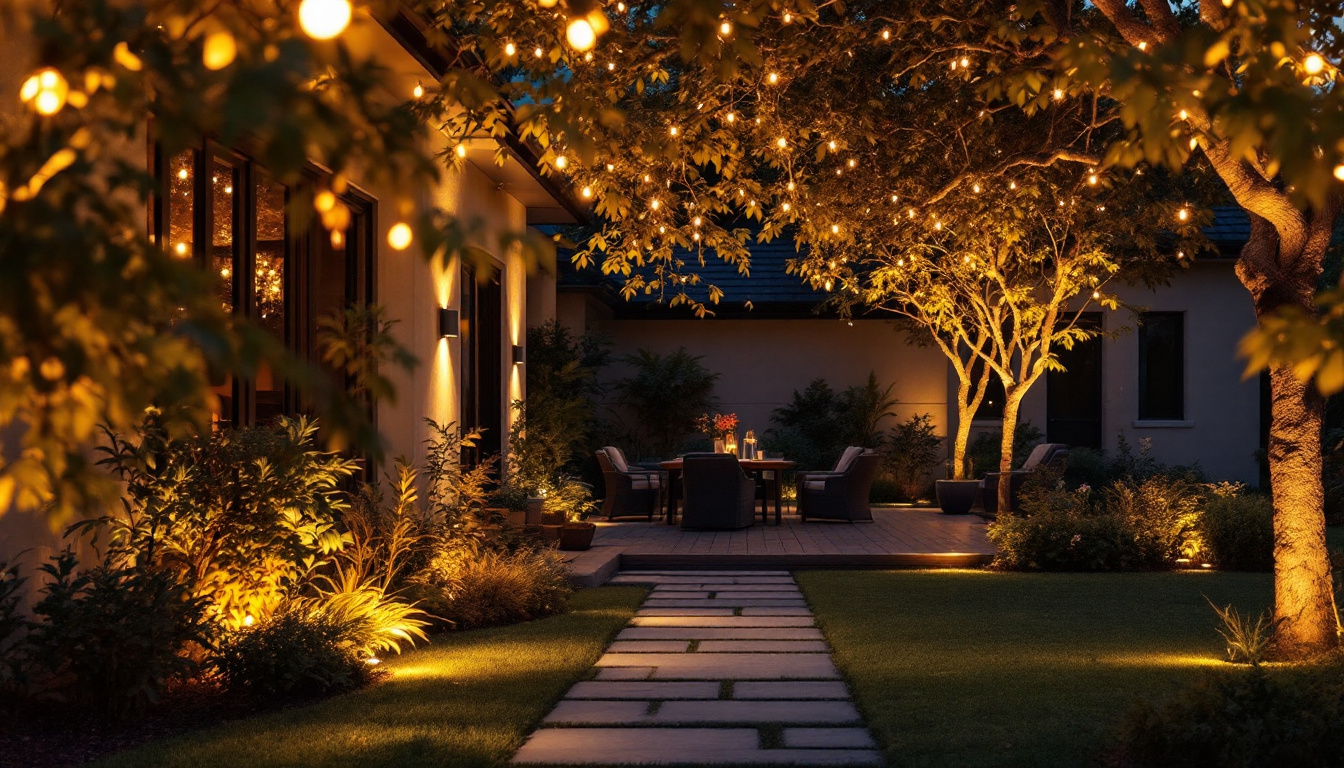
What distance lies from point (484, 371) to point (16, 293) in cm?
1125

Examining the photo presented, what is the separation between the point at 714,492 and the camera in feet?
43.5

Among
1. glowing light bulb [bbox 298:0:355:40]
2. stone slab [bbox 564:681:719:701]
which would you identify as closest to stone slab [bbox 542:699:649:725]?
stone slab [bbox 564:681:719:701]

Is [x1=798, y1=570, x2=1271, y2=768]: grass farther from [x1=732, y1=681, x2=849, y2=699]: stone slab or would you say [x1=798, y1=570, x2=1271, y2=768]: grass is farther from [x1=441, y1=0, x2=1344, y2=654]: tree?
[x1=441, y1=0, x2=1344, y2=654]: tree

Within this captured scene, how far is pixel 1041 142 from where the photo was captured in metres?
11.5

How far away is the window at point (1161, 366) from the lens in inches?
764

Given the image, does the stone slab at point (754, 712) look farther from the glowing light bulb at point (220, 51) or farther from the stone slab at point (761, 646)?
the glowing light bulb at point (220, 51)

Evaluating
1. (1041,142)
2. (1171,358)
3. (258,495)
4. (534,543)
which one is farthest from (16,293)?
(1171,358)

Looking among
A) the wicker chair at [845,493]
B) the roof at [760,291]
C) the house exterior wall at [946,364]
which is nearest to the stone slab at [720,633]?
the wicker chair at [845,493]

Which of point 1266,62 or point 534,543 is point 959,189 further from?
point 1266,62

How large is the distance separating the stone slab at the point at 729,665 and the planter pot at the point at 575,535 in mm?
4750

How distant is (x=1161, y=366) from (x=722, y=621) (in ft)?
46.1

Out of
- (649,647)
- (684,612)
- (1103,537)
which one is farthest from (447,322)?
(1103,537)

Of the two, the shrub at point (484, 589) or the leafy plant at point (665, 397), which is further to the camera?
the leafy plant at point (665, 397)

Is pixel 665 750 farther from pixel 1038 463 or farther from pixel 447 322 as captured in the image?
pixel 1038 463
